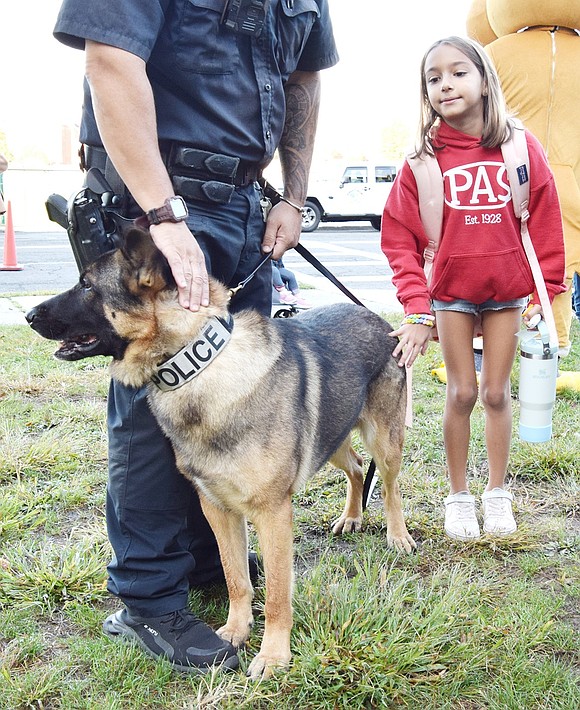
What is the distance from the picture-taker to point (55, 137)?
5138 cm

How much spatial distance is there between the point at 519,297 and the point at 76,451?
2.51 metres

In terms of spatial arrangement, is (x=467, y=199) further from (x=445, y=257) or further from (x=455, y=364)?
(x=455, y=364)

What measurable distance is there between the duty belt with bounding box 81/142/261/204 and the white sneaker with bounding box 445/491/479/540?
5.99ft

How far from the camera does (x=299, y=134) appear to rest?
3018 millimetres

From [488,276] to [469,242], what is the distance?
0.56ft

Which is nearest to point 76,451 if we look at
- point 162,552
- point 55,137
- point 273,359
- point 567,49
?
point 162,552

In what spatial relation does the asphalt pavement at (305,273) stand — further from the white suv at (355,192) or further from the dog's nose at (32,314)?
the dog's nose at (32,314)

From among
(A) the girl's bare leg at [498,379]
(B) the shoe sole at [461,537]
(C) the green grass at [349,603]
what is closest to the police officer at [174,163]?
(C) the green grass at [349,603]

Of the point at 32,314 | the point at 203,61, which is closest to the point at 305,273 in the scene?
the point at 203,61

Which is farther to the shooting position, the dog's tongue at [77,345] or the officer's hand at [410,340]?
the officer's hand at [410,340]

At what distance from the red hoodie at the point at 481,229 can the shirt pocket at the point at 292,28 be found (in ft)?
2.60

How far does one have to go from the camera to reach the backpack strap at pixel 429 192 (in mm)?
3137

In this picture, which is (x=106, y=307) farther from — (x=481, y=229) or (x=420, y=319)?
(x=481, y=229)

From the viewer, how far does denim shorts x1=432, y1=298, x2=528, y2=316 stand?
3.23 meters
